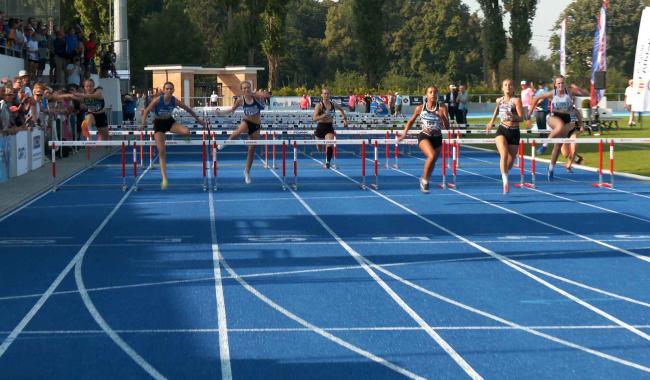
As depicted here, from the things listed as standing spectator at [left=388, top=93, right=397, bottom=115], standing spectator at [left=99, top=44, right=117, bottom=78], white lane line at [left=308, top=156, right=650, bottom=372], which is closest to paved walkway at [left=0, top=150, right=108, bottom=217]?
white lane line at [left=308, top=156, right=650, bottom=372]

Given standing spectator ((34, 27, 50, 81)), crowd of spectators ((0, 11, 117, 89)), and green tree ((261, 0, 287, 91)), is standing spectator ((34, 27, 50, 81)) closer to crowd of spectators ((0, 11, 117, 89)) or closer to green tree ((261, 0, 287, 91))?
crowd of spectators ((0, 11, 117, 89))

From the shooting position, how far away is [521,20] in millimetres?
78375

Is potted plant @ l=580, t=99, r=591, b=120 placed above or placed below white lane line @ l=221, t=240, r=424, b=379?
above

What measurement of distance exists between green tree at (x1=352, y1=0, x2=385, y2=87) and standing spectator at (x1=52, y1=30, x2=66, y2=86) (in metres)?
45.2

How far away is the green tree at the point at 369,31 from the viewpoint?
75.6 meters

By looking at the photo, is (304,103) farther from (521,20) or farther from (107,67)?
(107,67)

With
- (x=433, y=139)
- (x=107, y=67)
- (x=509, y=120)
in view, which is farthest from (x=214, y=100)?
(x=433, y=139)

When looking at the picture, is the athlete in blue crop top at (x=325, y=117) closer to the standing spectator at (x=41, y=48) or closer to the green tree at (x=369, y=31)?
the standing spectator at (x=41, y=48)

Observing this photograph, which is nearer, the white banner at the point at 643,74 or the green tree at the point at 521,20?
the white banner at the point at 643,74

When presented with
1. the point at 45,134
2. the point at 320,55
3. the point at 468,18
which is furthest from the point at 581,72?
the point at 45,134

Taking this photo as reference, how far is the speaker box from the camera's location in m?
41.0

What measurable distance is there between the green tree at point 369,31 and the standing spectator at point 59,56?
45229mm

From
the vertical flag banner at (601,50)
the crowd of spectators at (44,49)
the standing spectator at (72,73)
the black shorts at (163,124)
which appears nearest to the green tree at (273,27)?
the vertical flag banner at (601,50)

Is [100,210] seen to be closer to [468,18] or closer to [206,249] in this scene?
[206,249]
